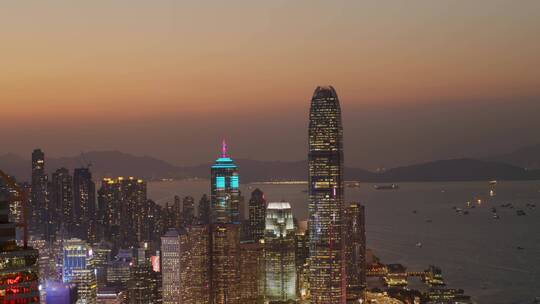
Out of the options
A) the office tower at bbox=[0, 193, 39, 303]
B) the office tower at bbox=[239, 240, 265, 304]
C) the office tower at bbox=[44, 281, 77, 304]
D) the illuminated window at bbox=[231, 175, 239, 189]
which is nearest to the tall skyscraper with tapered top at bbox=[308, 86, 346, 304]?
the office tower at bbox=[239, 240, 265, 304]

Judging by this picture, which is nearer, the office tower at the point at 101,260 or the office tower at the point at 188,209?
the office tower at the point at 101,260

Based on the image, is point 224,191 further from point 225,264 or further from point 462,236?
point 462,236

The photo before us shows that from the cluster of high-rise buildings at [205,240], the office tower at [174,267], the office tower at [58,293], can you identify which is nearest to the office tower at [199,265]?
the cluster of high-rise buildings at [205,240]

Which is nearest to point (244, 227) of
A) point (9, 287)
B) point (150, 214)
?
point (150, 214)

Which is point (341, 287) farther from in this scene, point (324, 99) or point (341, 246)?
point (324, 99)

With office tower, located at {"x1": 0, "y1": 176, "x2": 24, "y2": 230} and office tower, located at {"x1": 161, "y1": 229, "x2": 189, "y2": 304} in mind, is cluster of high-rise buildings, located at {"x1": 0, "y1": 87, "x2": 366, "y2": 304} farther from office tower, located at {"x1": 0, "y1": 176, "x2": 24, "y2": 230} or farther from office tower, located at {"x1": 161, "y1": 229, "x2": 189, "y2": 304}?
office tower, located at {"x1": 0, "y1": 176, "x2": 24, "y2": 230}

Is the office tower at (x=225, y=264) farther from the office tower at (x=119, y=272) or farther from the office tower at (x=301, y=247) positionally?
the office tower at (x=301, y=247)
